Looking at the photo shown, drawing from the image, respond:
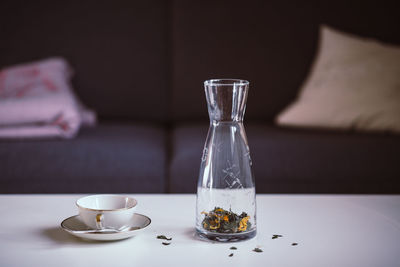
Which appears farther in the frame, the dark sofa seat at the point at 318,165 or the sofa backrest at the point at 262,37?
the sofa backrest at the point at 262,37

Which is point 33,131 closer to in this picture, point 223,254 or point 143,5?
point 143,5

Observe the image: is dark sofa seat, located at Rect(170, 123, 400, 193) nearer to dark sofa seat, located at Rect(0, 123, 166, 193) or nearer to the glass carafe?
dark sofa seat, located at Rect(0, 123, 166, 193)

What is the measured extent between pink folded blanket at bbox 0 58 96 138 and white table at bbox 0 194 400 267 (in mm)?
725

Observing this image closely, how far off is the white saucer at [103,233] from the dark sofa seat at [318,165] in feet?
2.54

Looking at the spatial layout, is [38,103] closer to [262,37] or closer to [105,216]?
[262,37]

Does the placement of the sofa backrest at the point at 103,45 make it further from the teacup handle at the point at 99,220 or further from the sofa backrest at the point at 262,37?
the teacup handle at the point at 99,220

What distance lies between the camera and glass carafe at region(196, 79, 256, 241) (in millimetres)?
751

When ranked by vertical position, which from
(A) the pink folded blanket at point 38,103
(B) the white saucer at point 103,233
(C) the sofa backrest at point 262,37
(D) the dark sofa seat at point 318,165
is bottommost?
(D) the dark sofa seat at point 318,165

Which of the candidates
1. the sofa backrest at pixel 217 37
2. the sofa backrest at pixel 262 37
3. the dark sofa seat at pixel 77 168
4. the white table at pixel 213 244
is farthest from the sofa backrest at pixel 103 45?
the white table at pixel 213 244

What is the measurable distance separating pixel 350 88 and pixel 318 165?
0.45 m

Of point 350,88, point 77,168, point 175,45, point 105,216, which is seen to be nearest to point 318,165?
point 350,88

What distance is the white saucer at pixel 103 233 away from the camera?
2.37 ft

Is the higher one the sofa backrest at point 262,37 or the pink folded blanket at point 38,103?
the sofa backrest at point 262,37

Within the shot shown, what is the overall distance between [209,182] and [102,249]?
7.2 inches
